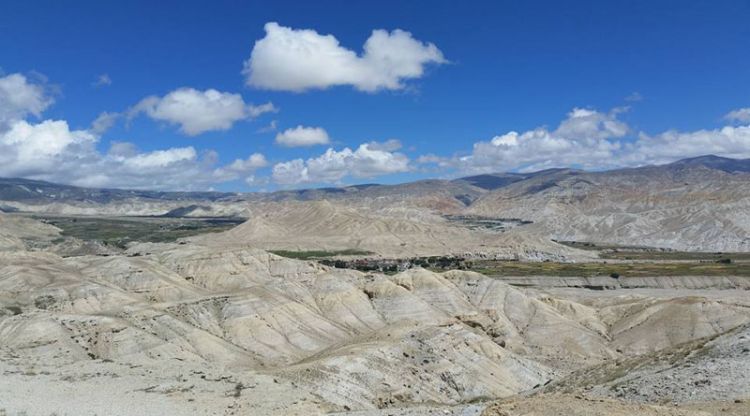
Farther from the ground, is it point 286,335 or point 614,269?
point 286,335

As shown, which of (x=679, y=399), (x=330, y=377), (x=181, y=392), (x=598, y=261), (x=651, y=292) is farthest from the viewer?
(x=598, y=261)

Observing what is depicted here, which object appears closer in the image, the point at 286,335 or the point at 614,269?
the point at 286,335

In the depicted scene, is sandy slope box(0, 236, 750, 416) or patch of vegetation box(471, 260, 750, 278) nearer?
sandy slope box(0, 236, 750, 416)

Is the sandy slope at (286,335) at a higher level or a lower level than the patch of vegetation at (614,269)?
higher

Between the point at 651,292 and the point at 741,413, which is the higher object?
the point at 741,413

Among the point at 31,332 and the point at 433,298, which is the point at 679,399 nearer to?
the point at 31,332

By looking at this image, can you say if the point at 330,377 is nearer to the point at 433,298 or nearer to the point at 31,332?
the point at 31,332

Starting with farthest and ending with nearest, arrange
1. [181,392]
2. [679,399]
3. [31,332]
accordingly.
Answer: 1. [31,332]
2. [181,392]
3. [679,399]

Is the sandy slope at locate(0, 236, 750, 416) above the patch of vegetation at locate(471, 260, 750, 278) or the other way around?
above

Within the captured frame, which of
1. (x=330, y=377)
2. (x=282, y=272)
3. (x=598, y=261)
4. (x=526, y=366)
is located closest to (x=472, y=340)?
(x=526, y=366)

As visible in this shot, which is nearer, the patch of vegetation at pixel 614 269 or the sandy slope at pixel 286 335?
the sandy slope at pixel 286 335

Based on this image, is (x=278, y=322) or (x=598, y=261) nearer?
(x=278, y=322)
